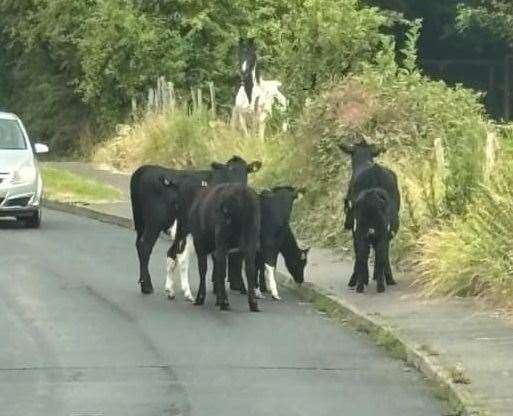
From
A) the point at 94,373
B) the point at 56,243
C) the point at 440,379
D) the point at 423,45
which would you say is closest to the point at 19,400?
the point at 94,373

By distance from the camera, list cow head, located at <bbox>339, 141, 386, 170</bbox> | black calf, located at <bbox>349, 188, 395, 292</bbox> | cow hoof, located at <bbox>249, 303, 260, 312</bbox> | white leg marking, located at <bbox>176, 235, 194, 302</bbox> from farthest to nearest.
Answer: cow head, located at <bbox>339, 141, 386, 170</bbox> → white leg marking, located at <bbox>176, 235, 194, 302</bbox> → black calf, located at <bbox>349, 188, 395, 292</bbox> → cow hoof, located at <bbox>249, 303, 260, 312</bbox>

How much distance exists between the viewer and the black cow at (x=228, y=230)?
14477mm

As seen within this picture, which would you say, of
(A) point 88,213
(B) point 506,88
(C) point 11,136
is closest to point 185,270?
(C) point 11,136

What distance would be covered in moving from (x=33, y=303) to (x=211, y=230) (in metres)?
1.92

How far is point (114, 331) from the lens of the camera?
Result: 13.5 m

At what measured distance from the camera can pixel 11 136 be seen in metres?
24.4

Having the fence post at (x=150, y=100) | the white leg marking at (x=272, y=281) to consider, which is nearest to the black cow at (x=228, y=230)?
the white leg marking at (x=272, y=281)

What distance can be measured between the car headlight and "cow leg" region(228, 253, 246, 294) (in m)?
7.60

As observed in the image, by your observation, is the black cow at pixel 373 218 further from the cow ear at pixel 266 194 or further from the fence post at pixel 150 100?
the fence post at pixel 150 100

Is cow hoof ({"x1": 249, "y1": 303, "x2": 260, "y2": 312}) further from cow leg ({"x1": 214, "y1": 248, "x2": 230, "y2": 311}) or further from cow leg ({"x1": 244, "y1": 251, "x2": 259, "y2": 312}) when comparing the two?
cow leg ({"x1": 214, "y1": 248, "x2": 230, "y2": 311})

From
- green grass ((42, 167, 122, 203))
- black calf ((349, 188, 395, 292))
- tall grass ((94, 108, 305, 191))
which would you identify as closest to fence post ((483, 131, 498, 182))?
black calf ((349, 188, 395, 292))

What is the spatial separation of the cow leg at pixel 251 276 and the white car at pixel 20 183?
8894mm

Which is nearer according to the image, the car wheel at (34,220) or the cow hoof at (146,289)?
the cow hoof at (146,289)

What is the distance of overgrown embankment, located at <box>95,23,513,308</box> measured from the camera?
15.2 metres
